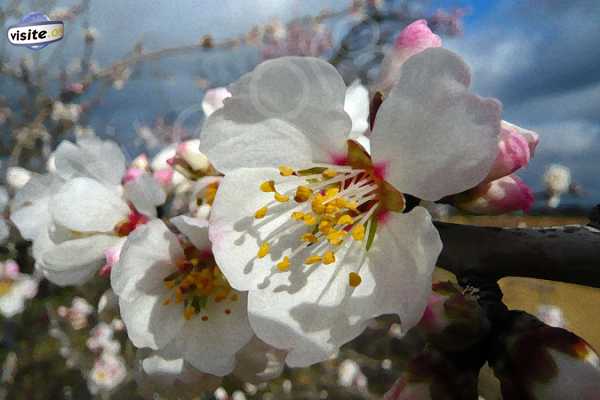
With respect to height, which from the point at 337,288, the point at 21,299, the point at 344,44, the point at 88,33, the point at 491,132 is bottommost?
the point at 21,299

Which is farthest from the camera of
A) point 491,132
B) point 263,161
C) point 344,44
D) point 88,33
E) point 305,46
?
point 305,46

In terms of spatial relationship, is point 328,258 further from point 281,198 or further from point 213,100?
point 213,100

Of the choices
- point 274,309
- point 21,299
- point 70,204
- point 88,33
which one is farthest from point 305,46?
point 274,309

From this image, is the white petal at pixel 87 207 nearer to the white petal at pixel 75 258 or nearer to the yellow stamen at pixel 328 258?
the white petal at pixel 75 258

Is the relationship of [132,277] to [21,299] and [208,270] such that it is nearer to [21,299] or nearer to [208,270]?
[208,270]

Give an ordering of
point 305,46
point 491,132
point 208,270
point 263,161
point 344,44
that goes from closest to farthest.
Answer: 1. point 491,132
2. point 263,161
3. point 208,270
4. point 344,44
5. point 305,46
